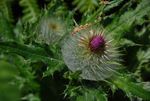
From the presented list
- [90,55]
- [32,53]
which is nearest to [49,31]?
[32,53]

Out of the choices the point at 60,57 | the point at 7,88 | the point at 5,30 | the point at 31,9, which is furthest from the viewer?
the point at 31,9

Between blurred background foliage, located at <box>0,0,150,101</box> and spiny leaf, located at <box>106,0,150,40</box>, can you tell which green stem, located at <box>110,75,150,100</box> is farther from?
spiny leaf, located at <box>106,0,150,40</box>

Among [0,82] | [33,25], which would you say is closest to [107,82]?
[33,25]

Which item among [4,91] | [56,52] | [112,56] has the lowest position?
[4,91]

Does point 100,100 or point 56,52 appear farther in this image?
point 56,52

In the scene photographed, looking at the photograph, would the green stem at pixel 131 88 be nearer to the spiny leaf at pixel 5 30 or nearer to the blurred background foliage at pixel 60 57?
the blurred background foliage at pixel 60 57

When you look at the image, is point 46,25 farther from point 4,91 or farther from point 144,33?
point 4,91

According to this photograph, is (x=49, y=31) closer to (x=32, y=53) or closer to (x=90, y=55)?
(x=32, y=53)
